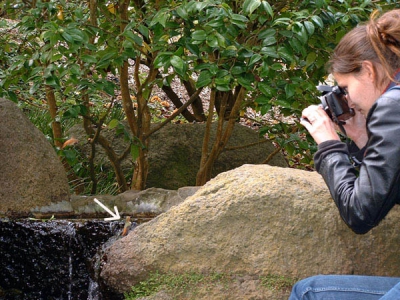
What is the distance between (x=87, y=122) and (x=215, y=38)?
6.04 ft

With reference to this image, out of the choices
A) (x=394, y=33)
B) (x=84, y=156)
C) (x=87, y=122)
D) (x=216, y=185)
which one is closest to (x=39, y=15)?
(x=87, y=122)

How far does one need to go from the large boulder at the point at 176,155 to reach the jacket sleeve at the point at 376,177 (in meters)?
3.85

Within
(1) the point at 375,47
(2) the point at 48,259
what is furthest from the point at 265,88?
(1) the point at 375,47

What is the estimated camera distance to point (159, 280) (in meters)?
2.95

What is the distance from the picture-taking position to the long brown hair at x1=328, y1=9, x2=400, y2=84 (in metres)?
1.97

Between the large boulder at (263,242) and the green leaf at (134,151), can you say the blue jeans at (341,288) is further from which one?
the green leaf at (134,151)

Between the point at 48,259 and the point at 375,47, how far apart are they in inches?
86.5

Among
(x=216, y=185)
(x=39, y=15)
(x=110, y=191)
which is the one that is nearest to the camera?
(x=216, y=185)

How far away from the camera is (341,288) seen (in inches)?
83.7

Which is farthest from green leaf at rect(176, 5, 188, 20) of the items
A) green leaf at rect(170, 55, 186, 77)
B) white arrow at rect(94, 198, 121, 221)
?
white arrow at rect(94, 198, 121, 221)

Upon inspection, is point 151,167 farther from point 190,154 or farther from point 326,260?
point 326,260

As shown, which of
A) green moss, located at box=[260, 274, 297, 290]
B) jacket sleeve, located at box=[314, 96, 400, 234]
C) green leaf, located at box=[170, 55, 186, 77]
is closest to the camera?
jacket sleeve, located at box=[314, 96, 400, 234]

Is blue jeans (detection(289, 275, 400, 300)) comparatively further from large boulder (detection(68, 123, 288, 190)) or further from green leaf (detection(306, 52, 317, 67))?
large boulder (detection(68, 123, 288, 190))

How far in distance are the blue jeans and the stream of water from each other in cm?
145
